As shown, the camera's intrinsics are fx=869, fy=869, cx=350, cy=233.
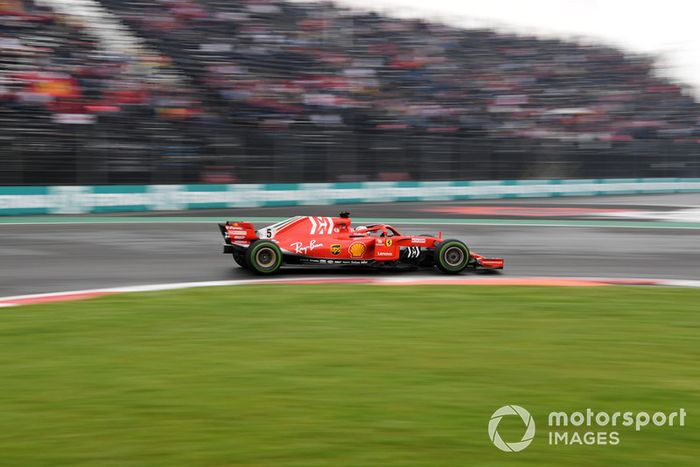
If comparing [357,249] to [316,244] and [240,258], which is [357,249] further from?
[240,258]

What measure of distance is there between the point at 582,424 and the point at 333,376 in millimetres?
1802

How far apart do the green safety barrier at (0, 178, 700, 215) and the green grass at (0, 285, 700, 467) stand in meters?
12.4

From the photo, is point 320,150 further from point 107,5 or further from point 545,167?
point 545,167

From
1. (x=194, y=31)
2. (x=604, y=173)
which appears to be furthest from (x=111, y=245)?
(x=604, y=173)

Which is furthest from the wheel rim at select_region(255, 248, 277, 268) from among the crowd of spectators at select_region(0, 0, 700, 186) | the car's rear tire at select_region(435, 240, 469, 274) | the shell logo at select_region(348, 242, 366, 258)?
the crowd of spectators at select_region(0, 0, 700, 186)

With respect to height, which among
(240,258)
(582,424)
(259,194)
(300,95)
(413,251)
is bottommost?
(582,424)

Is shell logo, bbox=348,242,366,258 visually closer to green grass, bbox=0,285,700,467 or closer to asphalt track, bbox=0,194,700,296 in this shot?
asphalt track, bbox=0,194,700,296

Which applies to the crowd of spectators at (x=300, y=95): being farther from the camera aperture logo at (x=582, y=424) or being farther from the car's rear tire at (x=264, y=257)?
the camera aperture logo at (x=582, y=424)

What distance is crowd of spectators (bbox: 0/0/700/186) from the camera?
22438 millimetres

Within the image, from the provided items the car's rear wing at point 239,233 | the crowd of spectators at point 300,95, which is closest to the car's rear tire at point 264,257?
the car's rear wing at point 239,233

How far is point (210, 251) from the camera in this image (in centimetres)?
1430

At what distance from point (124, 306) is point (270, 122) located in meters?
17.5

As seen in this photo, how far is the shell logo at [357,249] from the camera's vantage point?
1138 cm

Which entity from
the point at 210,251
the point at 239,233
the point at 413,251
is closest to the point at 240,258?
the point at 239,233
